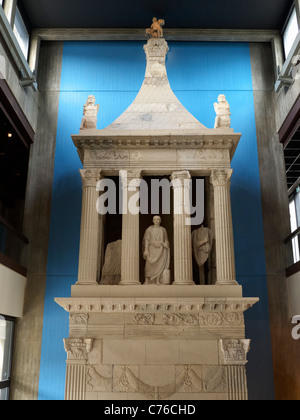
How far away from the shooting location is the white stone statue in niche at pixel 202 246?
14.6 meters

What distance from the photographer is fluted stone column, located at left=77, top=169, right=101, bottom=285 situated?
13391 millimetres

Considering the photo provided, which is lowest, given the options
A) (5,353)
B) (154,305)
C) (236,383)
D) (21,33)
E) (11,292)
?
(236,383)

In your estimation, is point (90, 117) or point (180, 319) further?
point (90, 117)

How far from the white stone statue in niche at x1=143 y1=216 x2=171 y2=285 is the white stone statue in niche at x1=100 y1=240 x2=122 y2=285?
0.97m

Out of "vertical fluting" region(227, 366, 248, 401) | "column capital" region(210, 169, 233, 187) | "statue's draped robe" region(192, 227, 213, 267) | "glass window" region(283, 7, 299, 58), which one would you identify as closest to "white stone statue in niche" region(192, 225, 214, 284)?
"statue's draped robe" region(192, 227, 213, 267)

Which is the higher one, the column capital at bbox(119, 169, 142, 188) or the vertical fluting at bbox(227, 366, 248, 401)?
the column capital at bbox(119, 169, 142, 188)

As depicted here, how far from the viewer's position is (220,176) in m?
14.3

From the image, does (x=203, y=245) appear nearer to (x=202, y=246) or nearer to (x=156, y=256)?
(x=202, y=246)

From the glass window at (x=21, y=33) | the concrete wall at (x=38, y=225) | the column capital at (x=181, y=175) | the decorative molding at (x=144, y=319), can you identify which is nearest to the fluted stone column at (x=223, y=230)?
the column capital at (x=181, y=175)

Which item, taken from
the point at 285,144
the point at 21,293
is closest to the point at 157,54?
the point at 285,144

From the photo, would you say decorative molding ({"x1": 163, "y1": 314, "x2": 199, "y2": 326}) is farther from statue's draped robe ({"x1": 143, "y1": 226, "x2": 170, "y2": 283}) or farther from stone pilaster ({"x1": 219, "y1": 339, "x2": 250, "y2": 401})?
statue's draped robe ({"x1": 143, "y1": 226, "x2": 170, "y2": 283})

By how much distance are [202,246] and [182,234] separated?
3.90ft

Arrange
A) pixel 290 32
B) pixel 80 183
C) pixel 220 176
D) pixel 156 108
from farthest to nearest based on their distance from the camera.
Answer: pixel 290 32 < pixel 80 183 < pixel 156 108 < pixel 220 176

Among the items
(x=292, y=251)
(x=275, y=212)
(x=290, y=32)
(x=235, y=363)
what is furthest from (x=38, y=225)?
(x=290, y=32)
